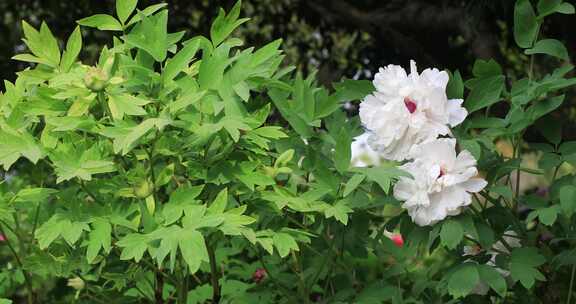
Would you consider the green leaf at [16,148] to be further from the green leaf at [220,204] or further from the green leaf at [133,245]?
the green leaf at [220,204]

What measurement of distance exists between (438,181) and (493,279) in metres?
0.24

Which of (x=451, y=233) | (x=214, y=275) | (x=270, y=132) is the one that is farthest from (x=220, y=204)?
(x=451, y=233)

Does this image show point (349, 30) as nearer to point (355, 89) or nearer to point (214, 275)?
point (355, 89)

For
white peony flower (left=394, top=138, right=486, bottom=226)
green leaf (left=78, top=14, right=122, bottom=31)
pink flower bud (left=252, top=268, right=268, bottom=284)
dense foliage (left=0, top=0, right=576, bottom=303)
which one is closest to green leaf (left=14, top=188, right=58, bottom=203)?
dense foliage (left=0, top=0, right=576, bottom=303)

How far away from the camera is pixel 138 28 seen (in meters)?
1.89

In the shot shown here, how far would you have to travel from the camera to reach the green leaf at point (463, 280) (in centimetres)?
182

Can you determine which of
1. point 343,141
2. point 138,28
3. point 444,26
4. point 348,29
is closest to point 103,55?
point 138,28

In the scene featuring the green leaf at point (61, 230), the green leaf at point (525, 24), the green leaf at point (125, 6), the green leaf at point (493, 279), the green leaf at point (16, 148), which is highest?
the green leaf at point (125, 6)

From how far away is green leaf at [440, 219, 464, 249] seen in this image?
5.86 feet

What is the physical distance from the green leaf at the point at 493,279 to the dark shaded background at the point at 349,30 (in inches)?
67.2

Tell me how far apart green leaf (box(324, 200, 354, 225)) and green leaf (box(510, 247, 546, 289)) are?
366 millimetres

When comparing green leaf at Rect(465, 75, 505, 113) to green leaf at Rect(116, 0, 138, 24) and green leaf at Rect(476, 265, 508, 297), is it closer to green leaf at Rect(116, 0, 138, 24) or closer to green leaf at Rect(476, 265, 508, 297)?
green leaf at Rect(476, 265, 508, 297)

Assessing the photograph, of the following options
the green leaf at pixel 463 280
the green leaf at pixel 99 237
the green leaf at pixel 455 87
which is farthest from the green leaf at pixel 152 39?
the green leaf at pixel 463 280

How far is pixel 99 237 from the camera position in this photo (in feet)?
5.69
